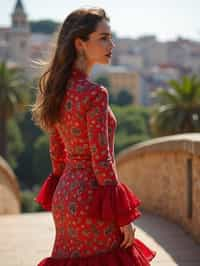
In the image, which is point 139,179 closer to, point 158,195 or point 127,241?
point 158,195

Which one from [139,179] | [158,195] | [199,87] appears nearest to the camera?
[158,195]

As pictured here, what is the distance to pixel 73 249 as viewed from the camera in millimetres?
3395

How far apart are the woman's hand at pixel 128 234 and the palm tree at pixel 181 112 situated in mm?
23956

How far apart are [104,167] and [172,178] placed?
164 inches

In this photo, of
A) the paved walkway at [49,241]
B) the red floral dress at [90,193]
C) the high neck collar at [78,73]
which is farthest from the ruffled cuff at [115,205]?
the paved walkway at [49,241]

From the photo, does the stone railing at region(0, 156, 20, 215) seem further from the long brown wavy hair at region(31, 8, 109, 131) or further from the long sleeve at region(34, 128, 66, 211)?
the long brown wavy hair at region(31, 8, 109, 131)

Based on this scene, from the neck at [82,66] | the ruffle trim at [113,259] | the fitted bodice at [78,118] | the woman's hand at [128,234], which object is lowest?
the ruffle trim at [113,259]

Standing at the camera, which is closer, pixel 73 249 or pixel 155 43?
pixel 73 249

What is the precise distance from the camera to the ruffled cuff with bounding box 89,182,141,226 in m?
3.19

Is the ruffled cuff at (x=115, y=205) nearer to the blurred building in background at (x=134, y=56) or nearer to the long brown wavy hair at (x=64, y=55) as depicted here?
the long brown wavy hair at (x=64, y=55)

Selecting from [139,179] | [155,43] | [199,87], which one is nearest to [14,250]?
[139,179]

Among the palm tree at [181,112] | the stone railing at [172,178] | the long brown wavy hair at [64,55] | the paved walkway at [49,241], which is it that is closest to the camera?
the long brown wavy hair at [64,55]

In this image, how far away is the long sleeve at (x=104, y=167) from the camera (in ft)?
10.5

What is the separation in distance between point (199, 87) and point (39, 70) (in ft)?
79.6
